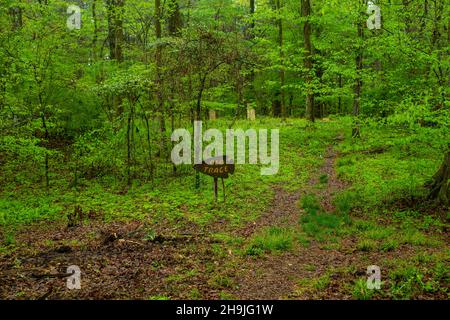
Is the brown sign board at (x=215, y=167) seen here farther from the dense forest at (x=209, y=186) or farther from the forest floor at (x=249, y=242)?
the forest floor at (x=249, y=242)

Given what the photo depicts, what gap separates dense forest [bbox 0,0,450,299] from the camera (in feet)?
24.3

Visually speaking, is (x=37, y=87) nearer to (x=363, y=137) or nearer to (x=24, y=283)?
(x=24, y=283)

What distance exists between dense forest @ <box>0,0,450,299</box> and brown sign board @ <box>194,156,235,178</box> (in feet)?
2.38

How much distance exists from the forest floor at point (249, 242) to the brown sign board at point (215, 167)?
1.00 metres

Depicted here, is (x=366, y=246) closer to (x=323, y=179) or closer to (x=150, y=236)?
(x=150, y=236)

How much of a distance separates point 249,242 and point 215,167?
3506 mm

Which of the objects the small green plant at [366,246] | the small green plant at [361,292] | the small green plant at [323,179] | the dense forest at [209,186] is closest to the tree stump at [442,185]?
the dense forest at [209,186]

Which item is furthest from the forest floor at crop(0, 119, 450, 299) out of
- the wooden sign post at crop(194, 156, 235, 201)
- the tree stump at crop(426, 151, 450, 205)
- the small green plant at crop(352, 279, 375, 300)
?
the wooden sign post at crop(194, 156, 235, 201)

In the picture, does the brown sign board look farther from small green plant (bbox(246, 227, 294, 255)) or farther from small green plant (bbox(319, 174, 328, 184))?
small green plant (bbox(319, 174, 328, 184))

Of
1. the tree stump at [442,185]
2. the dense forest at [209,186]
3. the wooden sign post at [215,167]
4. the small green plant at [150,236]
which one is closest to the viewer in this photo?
the dense forest at [209,186]

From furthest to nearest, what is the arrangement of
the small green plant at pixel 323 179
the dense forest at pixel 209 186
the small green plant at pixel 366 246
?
the small green plant at pixel 323 179 < the small green plant at pixel 366 246 < the dense forest at pixel 209 186

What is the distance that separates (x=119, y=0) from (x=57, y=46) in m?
5.75

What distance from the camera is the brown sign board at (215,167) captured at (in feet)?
40.3

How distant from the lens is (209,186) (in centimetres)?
1420
